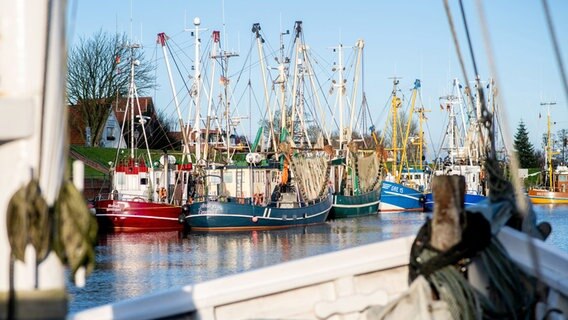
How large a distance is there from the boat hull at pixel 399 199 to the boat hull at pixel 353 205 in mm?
4669

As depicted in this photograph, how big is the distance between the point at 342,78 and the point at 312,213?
17.5 m

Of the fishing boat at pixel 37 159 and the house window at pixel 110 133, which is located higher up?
the house window at pixel 110 133

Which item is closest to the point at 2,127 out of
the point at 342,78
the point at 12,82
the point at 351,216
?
the point at 12,82

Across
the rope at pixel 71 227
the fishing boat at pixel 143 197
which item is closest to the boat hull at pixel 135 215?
the fishing boat at pixel 143 197

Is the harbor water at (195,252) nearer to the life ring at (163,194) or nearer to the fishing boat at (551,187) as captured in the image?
the life ring at (163,194)

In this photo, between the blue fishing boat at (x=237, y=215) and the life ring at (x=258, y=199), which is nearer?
the blue fishing boat at (x=237, y=215)

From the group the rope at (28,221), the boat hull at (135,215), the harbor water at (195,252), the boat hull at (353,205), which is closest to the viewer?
the rope at (28,221)

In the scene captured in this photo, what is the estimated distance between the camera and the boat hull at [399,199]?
63.7 metres

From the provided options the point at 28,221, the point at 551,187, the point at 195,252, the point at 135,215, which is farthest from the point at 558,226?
the point at 28,221

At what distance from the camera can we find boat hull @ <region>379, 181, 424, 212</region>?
6372 cm

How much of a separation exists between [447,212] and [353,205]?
50.1 m

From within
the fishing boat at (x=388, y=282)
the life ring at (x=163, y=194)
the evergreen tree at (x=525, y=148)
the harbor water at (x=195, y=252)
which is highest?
the evergreen tree at (x=525, y=148)

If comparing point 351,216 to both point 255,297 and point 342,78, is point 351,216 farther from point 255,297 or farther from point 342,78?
point 255,297

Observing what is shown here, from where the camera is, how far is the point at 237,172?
4412cm
